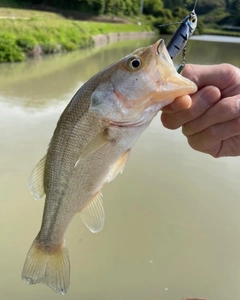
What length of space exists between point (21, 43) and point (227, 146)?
1386 centimetres

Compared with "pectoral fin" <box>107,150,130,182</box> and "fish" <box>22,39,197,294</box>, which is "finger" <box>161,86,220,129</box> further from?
"pectoral fin" <box>107,150,130,182</box>

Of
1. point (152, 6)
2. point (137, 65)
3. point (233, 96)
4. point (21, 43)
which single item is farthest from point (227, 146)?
point (152, 6)

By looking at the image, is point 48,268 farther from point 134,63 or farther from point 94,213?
point 134,63

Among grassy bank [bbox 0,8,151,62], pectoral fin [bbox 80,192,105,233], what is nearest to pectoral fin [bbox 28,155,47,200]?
pectoral fin [bbox 80,192,105,233]

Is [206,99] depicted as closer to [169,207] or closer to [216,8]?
[169,207]

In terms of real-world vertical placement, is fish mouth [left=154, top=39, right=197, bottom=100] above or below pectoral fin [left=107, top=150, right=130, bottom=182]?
above

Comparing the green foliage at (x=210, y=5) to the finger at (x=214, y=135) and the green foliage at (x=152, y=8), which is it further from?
the finger at (x=214, y=135)

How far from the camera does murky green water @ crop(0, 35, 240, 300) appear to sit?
3.27 m

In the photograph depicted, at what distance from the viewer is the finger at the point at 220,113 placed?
172cm

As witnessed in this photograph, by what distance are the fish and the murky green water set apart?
1.65 metres

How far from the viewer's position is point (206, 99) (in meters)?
1.73

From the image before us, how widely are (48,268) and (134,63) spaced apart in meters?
1.21

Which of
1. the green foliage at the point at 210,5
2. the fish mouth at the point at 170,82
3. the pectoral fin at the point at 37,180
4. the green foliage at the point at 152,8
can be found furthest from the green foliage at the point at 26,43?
the green foliage at the point at 210,5

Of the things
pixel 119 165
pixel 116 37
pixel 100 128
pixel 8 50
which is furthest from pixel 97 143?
pixel 116 37
